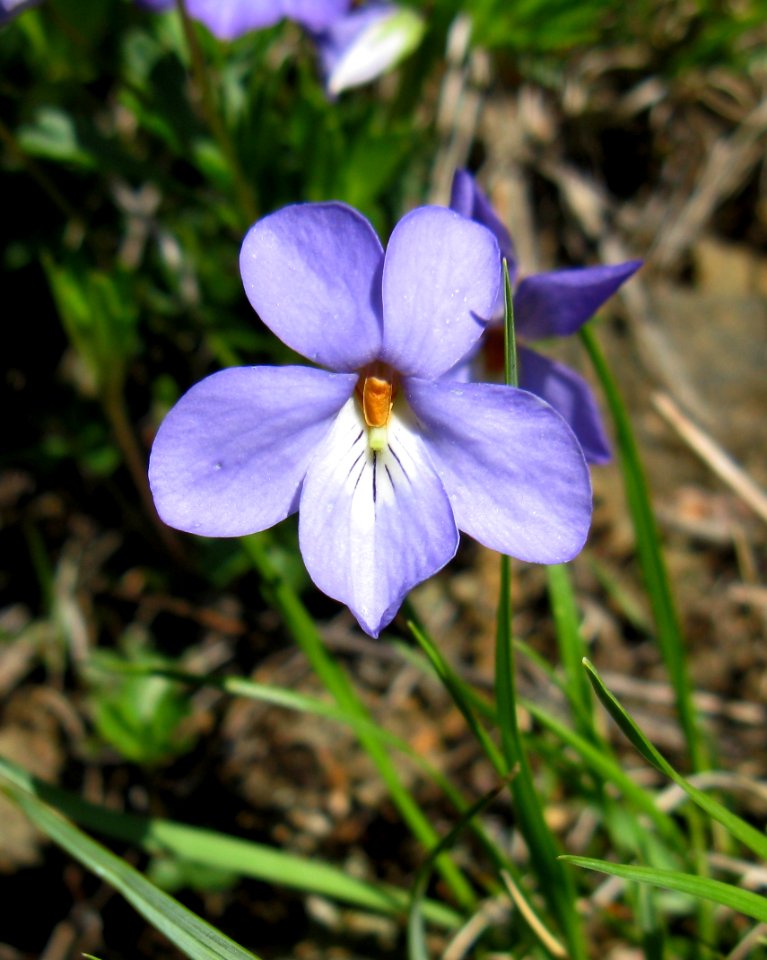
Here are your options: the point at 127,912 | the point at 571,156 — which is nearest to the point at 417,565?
the point at 127,912

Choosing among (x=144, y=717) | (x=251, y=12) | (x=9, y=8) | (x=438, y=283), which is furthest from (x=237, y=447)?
(x=251, y=12)

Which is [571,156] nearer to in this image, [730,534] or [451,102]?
[451,102]

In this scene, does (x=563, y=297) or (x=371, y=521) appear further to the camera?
(x=563, y=297)

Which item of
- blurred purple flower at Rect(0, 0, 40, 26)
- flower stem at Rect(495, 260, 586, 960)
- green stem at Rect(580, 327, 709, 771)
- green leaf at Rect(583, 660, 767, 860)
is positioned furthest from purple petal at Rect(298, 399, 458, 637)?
blurred purple flower at Rect(0, 0, 40, 26)

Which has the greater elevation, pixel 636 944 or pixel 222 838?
pixel 222 838

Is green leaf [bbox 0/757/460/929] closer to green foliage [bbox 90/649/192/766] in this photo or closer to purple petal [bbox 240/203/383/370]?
green foliage [bbox 90/649/192/766]

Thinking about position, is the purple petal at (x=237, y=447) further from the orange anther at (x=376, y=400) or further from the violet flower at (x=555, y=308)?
the violet flower at (x=555, y=308)

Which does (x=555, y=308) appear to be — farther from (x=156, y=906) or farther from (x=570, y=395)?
(x=156, y=906)
